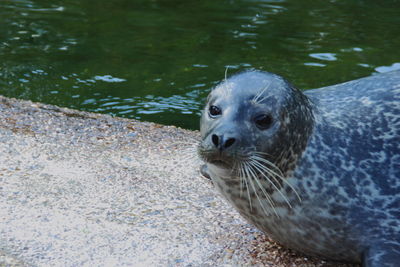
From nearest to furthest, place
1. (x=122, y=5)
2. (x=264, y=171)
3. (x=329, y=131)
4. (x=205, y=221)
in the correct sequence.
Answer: (x=264, y=171), (x=329, y=131), (x=205, y=221), (x=122, y=5)

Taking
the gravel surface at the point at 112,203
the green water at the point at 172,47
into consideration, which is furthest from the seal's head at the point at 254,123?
the green water at the point at 172,47

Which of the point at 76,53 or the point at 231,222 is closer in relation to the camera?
the point at 231,222

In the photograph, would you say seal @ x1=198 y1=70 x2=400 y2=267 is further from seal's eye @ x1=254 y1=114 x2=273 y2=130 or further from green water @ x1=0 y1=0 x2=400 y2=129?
green water @ x1=0 y1=0 x2=400 y2=129

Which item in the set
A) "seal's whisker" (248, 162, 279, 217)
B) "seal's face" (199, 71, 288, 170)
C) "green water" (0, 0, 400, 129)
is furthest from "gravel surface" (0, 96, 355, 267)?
"green water" (0, 0, 400, 129)

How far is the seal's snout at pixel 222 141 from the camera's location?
343cm

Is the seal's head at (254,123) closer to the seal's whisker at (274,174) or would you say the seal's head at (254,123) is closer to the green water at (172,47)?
the seal's whisker at (274,174)

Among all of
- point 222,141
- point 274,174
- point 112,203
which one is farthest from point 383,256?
point 112,203

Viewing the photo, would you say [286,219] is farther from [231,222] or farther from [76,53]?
[76,53]

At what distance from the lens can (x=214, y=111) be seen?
372cm

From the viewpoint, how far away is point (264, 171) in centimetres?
369

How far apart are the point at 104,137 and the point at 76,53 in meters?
3.37

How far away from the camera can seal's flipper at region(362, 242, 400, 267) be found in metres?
3.61

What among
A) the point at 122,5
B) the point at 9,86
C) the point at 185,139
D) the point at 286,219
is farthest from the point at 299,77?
the point at 286,219

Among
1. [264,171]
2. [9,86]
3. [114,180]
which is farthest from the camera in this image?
[9,86]
